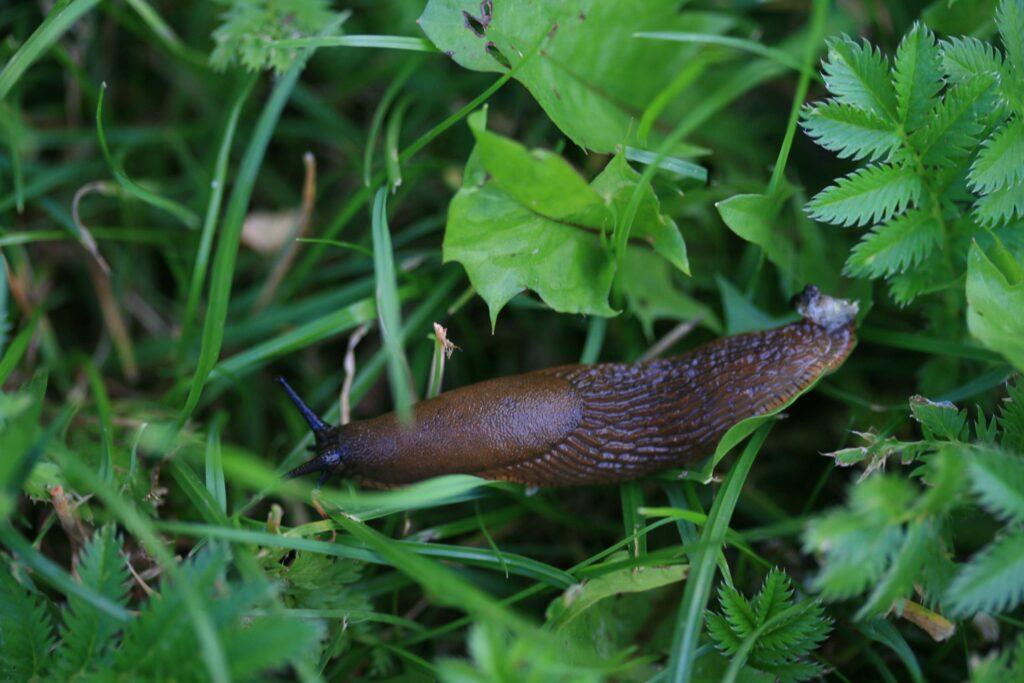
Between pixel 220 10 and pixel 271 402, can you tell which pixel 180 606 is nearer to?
pixel 271 402

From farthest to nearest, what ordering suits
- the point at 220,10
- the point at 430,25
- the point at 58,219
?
the point at 220,10 < the point at 58,219 < the point at 430,25

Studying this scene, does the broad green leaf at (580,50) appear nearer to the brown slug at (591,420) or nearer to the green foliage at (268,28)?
the green foliage at (268,28)

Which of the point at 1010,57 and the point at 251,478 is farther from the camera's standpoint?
the point at 1010,57

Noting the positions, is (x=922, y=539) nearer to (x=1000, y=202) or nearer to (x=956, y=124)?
(x=1000, y=202)

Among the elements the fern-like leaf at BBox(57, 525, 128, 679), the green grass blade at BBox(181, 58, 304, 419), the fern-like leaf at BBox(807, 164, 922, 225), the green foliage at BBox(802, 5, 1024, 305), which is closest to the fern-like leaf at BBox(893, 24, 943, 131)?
the green foliage at BBox(802, 5, 1024, 305)

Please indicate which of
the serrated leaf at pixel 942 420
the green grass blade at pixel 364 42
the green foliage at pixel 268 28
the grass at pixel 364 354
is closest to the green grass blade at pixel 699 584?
the grass at pixel 364 354

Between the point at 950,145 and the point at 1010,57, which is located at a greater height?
the point at 1010,57

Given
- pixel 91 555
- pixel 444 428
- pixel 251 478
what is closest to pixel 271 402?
pixel 444 428
